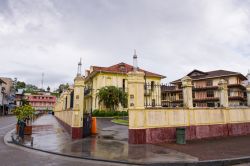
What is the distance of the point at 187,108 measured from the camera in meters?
11.7

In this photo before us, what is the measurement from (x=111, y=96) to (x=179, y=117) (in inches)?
846

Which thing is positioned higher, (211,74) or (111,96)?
(211,74)

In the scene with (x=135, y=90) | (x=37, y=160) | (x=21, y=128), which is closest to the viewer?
(x=37, y=160)

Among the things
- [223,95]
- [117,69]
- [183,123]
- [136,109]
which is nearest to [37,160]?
[136,109]

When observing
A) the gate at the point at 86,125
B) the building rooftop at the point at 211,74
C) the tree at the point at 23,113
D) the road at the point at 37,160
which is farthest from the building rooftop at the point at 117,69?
→ the road at the point at 37,160

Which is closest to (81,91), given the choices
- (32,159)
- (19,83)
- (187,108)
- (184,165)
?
(32,159)

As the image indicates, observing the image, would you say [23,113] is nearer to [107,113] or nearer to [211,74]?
[107,113]

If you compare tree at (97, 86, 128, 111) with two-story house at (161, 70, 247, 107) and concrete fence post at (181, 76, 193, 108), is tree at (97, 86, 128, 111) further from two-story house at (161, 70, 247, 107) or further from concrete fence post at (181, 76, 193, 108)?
concrete fence post at (181, 76, 193, 108)

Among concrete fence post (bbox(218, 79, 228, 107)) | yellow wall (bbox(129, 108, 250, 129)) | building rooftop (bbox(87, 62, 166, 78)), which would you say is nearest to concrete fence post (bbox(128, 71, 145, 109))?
yellow wall (bbox(129, 108, 250, 129))

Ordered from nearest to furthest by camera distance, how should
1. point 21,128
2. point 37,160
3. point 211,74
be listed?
point 37,160 → point 21,128 → point 211,74

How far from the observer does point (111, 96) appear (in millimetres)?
32156

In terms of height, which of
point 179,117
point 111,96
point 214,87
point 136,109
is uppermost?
point 214,87

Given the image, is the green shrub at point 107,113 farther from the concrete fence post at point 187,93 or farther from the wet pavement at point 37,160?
the wet pavement at point 37,160

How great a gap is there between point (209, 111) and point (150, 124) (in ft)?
14.6
